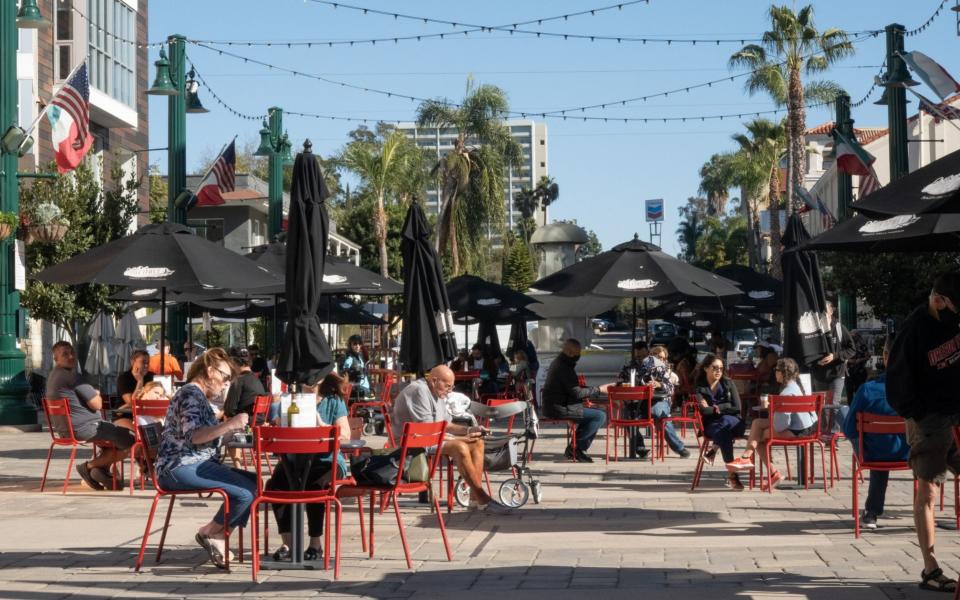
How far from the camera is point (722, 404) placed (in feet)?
45.5

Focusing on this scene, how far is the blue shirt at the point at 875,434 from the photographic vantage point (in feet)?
32.1

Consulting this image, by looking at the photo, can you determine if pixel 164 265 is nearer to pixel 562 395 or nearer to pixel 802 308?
pixel 562 395

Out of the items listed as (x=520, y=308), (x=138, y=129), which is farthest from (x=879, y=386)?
(x=138, y=129)

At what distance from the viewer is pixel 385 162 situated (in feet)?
193

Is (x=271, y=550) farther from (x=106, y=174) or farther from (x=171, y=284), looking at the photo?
(x=106, y=174)

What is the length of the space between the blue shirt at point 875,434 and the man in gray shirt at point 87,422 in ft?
21.9

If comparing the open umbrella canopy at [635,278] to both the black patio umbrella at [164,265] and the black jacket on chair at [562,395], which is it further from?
the black patio umbrella at [164,265]

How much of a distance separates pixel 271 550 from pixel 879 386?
4565mm

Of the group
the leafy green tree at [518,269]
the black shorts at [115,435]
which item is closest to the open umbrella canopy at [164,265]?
the black shorts at [115,435]

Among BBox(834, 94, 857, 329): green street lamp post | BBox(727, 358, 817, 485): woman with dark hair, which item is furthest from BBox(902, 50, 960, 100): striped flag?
BBox(834, 94, 857, 329): green street lamp post

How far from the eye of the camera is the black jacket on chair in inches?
625

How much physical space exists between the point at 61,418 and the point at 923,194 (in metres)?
8.59

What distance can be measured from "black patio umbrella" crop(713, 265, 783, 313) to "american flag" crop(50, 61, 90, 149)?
37.5 feet

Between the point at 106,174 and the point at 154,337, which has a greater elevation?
the point at 106,174
